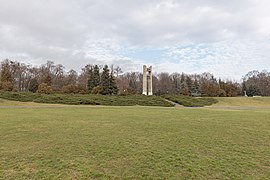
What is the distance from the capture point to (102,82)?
51.2m

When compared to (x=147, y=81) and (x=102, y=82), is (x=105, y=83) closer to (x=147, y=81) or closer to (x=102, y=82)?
(x=102, y=82)

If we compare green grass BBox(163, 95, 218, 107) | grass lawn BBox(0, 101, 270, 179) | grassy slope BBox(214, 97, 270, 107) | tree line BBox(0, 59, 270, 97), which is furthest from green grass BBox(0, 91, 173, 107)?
grass lawn BBox(0, 101, 270, 179)

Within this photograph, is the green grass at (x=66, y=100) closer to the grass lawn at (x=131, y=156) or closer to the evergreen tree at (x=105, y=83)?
the evergreen tree at (x=105, y=83)

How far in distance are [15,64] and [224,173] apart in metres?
61.6

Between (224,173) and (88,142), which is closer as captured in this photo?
(224,173)

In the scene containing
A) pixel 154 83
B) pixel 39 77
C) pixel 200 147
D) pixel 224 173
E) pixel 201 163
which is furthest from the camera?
pixel 154 83

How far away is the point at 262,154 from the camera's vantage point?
239 inches

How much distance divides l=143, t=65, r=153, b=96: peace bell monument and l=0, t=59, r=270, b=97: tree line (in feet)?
15.5

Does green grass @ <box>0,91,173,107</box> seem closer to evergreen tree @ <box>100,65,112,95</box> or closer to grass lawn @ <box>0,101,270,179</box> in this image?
evergreen tree @ <box>100,65,112,95</box>

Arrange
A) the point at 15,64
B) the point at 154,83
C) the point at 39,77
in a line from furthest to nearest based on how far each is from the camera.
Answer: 1. the point at 154,83
2. the point at 39,77
3. the point at 15,64

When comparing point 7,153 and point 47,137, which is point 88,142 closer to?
point 47,137

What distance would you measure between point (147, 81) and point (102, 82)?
36.4 ft

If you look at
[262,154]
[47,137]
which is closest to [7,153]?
[47,137]

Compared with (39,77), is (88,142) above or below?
below
